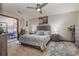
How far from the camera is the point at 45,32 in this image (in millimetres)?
2637

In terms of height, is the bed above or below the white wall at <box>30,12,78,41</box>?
below

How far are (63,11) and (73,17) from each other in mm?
358

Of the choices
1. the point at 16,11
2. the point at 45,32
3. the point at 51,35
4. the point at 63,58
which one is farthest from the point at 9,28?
the point at 63,58

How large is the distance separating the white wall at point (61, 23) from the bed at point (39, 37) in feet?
0.65

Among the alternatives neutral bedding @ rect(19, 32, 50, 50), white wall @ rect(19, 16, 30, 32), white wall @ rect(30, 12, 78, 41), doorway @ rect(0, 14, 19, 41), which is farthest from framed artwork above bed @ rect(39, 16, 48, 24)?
doorway @ rect(0, 14, 19, 41)

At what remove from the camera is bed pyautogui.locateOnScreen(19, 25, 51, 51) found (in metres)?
2.53

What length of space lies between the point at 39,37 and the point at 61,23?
3.44 feet

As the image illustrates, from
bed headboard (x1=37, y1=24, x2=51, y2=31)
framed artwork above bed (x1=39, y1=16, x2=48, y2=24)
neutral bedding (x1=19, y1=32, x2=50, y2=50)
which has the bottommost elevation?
neutral bedding (x1=19, y1=32, x2=50, y2=50)

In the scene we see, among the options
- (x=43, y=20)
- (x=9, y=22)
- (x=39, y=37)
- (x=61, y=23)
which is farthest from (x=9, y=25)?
(x=61, y=23)

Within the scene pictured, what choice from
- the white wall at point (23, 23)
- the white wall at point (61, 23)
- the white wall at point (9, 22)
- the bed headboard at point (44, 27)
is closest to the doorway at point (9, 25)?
the white wall at point (9, 22)

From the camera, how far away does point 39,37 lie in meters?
2.99

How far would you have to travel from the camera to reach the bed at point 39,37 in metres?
2.53

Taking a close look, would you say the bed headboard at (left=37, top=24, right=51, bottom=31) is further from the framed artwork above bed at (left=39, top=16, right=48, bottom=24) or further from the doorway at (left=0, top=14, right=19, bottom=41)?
the doorway at (left=0, top=14, right=19, bottom=41)

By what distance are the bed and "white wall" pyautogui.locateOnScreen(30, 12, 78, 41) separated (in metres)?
0.20
